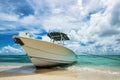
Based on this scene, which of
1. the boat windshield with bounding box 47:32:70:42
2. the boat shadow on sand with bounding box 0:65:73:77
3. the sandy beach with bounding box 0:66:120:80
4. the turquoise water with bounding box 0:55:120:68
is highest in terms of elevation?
the boat windshield with bounding box 47:32:70:42

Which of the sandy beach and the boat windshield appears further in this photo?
the boat windshield

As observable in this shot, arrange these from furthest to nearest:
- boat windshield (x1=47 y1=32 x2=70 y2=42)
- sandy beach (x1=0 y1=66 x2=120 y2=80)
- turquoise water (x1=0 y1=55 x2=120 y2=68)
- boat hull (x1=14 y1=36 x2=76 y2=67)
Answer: turquoise water (x1=0 y1=55 x2=120 y2=68), boat windshield (x1=47 y1=32 x2=70 y2=42), boat hull (x1=14 y1=36 x2=76 y2=67), sandy beach (x1=0 y1=66 x2=120 y2=80)

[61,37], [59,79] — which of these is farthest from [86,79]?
[61,37]

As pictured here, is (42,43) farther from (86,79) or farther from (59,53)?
(86,79)

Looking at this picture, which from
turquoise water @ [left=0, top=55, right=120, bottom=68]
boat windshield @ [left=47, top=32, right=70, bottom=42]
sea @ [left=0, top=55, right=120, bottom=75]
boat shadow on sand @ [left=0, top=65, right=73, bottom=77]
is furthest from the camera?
turquoise water @ [left=0, top=55, right=120, bottom=68]

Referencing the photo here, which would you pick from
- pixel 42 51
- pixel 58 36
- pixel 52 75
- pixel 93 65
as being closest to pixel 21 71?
pixel 42 51

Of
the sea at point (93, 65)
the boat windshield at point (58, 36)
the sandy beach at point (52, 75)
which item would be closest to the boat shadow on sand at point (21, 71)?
the sandy beach at point (52, 75)

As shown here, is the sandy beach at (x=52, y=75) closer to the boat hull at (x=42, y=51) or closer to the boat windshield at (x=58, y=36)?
the boat hull at (x=42, y=51)

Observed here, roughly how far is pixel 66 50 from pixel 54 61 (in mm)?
1494

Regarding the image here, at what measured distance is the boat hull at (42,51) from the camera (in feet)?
37.0

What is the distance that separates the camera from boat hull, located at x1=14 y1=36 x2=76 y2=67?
11282 mm

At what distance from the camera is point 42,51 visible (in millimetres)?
12164

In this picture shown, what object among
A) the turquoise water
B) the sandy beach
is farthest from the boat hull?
the turquoise water

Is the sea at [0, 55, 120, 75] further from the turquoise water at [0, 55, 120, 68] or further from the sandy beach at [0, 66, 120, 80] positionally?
the sandy beach at [0, 66, 120, 80]
